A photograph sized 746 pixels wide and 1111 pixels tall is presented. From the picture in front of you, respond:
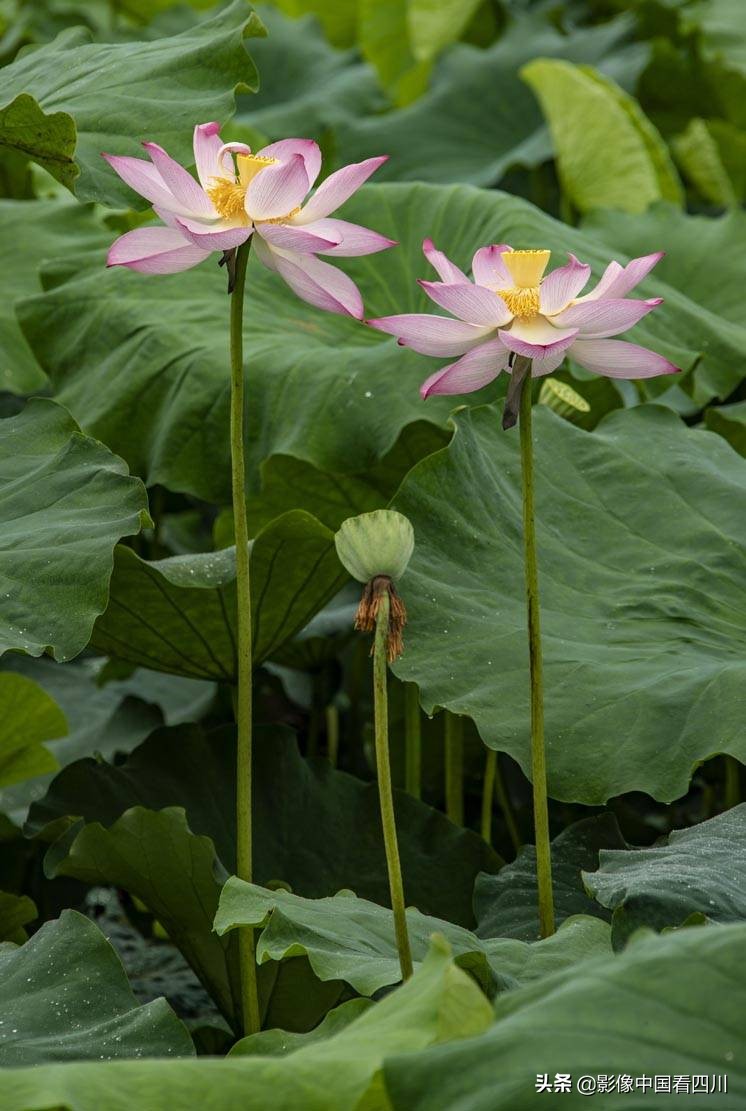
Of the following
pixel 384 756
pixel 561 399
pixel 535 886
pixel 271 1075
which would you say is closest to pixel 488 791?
pixel 535 886

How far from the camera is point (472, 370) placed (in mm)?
970

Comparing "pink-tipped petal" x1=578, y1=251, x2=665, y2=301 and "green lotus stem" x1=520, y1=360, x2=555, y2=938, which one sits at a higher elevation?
"pink-tipped petal" x1=578, y1=251, x2=665, y2=301

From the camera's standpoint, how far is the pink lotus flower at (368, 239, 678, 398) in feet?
3.04

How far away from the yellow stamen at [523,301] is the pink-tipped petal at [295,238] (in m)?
0.12

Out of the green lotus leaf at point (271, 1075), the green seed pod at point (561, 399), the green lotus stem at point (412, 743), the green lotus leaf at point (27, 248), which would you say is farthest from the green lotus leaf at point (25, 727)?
the green lotus leaf at point (271, 1075)

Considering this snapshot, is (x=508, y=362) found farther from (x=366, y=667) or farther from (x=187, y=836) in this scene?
(x=366, y=667)

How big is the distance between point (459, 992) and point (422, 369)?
88 cm

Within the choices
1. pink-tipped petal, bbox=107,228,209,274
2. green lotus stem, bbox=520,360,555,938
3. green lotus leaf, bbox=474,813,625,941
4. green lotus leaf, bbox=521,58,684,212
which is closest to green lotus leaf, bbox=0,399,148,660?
pink-tipped petal, bbox=107,228,209,274

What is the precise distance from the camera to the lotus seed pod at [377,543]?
886 mm

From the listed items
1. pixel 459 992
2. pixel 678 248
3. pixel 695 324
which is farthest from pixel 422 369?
pixel 459 992

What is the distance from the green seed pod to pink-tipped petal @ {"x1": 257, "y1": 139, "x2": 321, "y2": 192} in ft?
1.27

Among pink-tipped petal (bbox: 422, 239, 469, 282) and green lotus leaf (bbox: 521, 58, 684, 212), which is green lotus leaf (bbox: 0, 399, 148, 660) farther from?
green lotus leaf (bbox: 521, 58, 684, 212)

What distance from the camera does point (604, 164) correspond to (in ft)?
7.60

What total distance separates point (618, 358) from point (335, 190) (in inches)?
8.7
